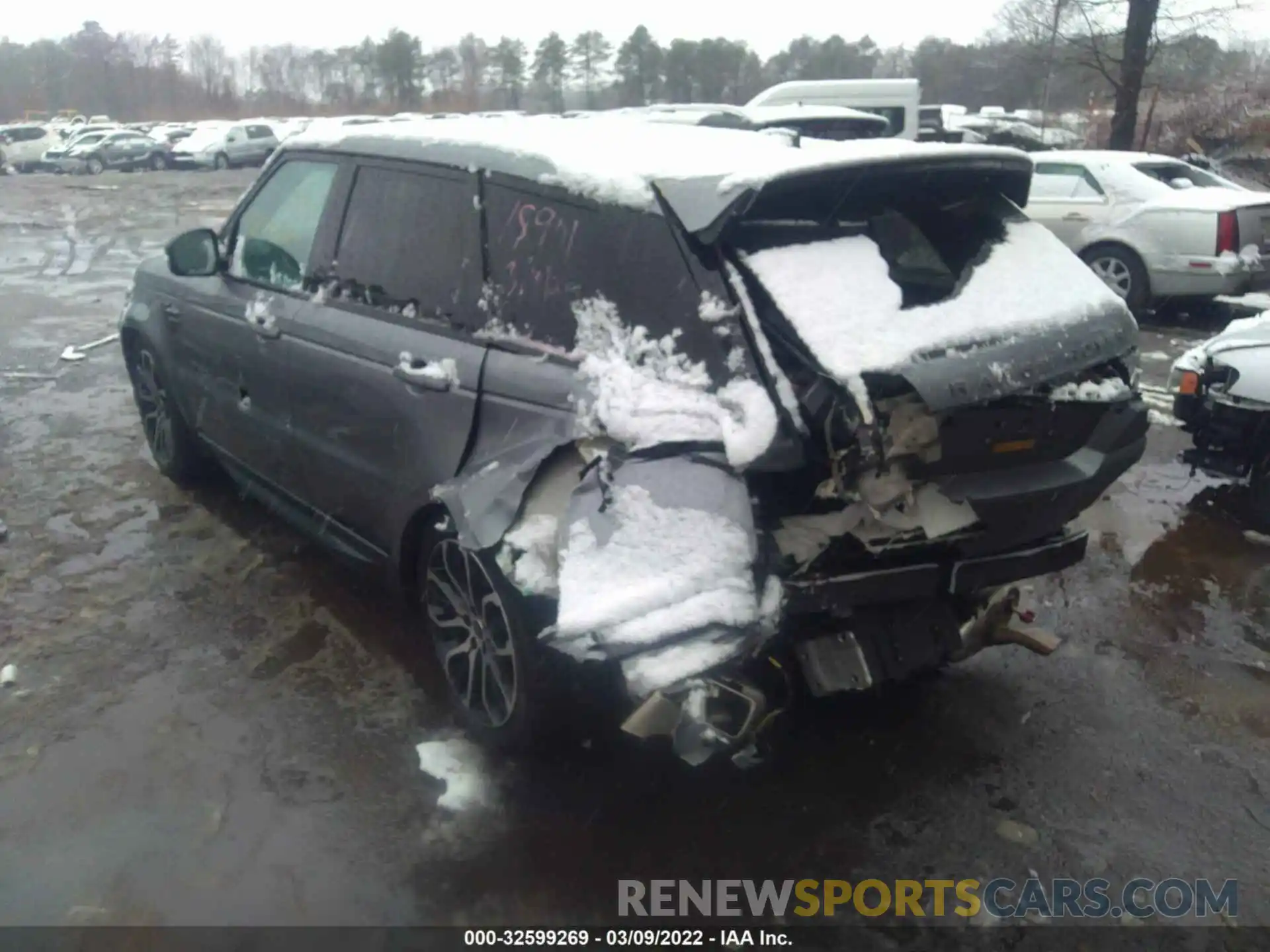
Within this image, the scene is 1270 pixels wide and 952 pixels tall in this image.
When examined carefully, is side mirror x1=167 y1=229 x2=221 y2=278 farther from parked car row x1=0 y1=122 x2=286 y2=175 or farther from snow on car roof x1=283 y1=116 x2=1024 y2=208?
parked car row x1=0 y1=122 x2=286 y2=175

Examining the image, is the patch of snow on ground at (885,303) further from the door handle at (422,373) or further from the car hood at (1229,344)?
the car hood at (1229,344)

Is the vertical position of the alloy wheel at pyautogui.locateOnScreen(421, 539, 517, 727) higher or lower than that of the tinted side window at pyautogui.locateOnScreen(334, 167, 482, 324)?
lower

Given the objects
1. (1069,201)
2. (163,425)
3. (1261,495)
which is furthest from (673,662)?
(1069,201)

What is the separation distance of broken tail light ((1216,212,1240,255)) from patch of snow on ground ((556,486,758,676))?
337 inches

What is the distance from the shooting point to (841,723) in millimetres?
3357

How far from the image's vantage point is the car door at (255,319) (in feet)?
13.0

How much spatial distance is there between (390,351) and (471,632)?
3.15 feet

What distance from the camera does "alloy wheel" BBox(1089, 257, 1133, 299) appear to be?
963cm

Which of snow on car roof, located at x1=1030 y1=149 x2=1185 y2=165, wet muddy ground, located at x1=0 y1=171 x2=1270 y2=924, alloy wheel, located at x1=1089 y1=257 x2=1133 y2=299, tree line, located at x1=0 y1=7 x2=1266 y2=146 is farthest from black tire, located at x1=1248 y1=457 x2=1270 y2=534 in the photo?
tree line, located at x1=0 y1=7 x2=1266 y2=146

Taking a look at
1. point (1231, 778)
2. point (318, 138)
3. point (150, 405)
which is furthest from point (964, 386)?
point (150, 405)

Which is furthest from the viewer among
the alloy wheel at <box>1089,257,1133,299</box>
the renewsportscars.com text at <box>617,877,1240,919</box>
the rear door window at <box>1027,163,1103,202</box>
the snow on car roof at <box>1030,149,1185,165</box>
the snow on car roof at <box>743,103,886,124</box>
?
the snow on car roof at <box>743,103,886,124</box>

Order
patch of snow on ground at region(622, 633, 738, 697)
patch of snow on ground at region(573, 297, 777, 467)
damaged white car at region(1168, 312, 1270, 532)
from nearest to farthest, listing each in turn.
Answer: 1. patch of snow on ground at region(622, 633, 738, 697)
2. patch of snow on ground at region(573, 297, 777, 467)
3. damaged white car at region(1168, 312, 1270, 532)

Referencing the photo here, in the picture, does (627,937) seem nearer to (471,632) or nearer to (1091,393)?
(471,632)

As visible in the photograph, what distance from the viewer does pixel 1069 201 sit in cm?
1009
